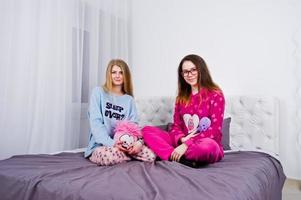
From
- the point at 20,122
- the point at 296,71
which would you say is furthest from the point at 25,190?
the point at 296,71

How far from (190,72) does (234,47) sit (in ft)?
2.85

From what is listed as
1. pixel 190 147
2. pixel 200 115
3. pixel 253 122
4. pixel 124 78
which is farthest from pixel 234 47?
pixel 190 147

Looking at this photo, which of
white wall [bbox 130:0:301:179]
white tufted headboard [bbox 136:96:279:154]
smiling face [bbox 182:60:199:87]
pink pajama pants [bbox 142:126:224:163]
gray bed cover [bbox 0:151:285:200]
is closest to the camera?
gray bed cover [bbox 0:151:285:200]

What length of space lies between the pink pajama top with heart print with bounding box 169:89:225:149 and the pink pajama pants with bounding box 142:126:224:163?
109mm

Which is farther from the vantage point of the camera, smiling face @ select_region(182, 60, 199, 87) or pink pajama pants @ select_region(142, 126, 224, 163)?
smiling face @ select_region(182, 60, 199, 87)

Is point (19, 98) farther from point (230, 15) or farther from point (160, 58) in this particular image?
point (230, 15)

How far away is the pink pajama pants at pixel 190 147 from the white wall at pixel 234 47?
3.62ft

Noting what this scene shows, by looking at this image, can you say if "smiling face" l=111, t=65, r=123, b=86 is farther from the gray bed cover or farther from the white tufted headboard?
the white tufted headboard

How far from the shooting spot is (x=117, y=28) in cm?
298

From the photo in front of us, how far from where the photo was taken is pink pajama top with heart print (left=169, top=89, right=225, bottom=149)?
Result: 1.70m

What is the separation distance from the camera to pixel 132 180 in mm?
1140

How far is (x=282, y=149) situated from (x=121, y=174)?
1743 millimetres

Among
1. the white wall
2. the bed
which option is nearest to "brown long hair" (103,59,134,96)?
the bed

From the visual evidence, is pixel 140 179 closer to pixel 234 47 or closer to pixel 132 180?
pixel 132 180
